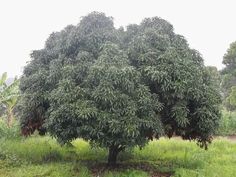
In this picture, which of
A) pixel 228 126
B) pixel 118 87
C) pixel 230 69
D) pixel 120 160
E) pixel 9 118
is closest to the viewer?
pixel 118 87

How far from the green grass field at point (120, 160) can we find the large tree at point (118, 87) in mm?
1048

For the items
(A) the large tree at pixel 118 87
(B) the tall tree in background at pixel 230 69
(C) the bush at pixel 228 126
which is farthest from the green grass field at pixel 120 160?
(B) the tall tree in background at pixel 230 69

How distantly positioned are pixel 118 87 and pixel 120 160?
4.44 metres

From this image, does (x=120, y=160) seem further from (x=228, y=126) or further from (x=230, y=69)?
(x=230, y=69)

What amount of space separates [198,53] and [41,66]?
16.9ft

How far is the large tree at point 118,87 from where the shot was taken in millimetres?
10602

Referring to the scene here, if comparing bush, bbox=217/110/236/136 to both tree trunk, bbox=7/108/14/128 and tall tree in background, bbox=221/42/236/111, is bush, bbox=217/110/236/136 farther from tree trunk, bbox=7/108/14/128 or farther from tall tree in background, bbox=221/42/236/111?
tree trunk, bbox=7/108/14/128

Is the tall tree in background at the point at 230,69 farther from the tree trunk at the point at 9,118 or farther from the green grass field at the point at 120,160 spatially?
the tree trunk at the point at 9,118

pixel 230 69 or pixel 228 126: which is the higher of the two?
pixel 230 69

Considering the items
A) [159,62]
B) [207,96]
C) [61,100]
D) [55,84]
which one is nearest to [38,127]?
[55,84]

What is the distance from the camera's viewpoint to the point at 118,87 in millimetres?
10805

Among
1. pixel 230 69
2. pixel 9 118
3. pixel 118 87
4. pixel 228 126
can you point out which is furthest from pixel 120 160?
pixel 230 69

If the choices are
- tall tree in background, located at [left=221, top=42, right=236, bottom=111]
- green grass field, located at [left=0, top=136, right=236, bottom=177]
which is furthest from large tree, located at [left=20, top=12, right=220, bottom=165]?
tall tree in background, located at [left=221, top=42, right=236, bottom=111]

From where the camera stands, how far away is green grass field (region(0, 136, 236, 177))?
12203mm
